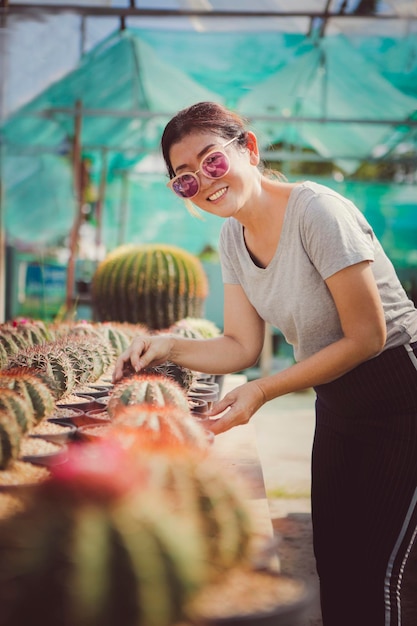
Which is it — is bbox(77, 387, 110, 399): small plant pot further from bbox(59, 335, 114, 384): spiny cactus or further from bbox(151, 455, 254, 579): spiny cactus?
bbox(151, 455, 254, 579): spiny cactus

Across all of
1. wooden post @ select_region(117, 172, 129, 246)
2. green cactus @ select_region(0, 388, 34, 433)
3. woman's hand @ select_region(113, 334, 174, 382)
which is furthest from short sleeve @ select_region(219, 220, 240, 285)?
wooden post @ select_region(117, 172, 129, 246)

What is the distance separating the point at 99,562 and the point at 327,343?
0.90 m

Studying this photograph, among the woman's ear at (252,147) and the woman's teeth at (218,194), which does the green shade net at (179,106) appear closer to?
the woman's ear at (252,147)

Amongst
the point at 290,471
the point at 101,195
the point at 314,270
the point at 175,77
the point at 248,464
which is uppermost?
the point at 175,77

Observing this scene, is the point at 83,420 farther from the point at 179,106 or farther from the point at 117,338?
the point at 179,106

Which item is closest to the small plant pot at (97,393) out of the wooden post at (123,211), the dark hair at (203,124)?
the dark hair at (203,124)

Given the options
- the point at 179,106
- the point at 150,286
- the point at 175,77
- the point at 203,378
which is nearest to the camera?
the point at 203,378

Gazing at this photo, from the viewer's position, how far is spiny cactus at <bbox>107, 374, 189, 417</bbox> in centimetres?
107

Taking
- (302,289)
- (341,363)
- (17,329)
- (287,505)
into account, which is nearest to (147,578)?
(341,363)

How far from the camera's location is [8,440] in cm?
87

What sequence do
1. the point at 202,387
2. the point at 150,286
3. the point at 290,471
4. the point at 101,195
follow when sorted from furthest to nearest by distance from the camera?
the point at 101,195, the point at 150,286, the point at 290,471, the point at 202,387

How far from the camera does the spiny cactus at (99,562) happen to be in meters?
0.58

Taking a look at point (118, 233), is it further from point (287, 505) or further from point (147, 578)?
point (147, 578)

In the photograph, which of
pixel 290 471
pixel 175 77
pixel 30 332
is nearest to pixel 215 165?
Answer: pixel 30 332
